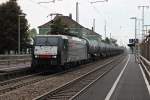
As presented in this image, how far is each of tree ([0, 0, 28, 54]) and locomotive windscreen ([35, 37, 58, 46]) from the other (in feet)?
160

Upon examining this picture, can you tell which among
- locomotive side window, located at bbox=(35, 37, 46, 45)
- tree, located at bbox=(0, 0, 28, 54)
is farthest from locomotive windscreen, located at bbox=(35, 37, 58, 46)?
tree, located at bbox=(0, 0, 28, 54)

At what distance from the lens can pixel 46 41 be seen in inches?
1271

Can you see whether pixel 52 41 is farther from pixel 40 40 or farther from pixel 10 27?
pixel 10 27

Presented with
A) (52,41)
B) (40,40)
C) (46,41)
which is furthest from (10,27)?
(52,41)

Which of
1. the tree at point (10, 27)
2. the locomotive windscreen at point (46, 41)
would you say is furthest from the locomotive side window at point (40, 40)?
the tree at point (10, 27)

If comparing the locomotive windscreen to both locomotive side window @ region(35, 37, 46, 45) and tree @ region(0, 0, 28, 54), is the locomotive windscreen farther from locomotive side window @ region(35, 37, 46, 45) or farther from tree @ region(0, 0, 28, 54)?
tree @ region(0, 0, 28, 54)

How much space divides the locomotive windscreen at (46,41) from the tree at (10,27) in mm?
48677

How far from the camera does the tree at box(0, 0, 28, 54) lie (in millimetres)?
81250

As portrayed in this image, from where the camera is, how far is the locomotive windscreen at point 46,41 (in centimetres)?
3206

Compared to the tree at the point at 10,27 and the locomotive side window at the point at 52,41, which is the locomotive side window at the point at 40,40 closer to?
the locomotive side window at the point at 52,41

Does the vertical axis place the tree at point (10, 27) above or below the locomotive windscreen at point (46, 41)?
above

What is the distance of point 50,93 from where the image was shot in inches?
723

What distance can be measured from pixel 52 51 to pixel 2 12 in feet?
197

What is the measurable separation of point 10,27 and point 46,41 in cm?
5378
